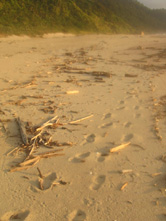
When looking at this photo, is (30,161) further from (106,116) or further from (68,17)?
(68,17)

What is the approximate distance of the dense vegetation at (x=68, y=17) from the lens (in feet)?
67.8

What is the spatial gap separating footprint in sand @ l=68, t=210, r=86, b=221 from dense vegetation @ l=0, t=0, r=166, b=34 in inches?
665

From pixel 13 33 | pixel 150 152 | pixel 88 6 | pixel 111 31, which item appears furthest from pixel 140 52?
pixel 88 6

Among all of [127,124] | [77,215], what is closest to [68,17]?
[127,124]

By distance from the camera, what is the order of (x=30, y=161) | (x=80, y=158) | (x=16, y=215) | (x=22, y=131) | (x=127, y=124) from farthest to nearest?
(x=127, y=124), (x=22, y=131), (x=80, y=158), (x=30, y=161), (x=16, y=215)

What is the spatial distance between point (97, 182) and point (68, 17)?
2483 cm

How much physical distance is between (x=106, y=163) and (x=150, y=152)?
2.51 ft

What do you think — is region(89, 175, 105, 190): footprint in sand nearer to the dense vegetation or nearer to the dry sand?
the dry sand

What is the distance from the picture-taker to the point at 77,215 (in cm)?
269

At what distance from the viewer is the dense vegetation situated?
67.8ft

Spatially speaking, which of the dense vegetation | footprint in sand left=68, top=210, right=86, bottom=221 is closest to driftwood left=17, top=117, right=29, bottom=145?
footprint in sand left=68, top=210, right=86, bottom=221

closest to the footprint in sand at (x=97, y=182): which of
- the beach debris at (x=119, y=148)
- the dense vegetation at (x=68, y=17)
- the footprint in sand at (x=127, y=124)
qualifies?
the beach debris at (x=119, y=148)

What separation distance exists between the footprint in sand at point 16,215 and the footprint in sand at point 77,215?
1.46ft

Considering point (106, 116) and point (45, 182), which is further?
point (106, 116)
